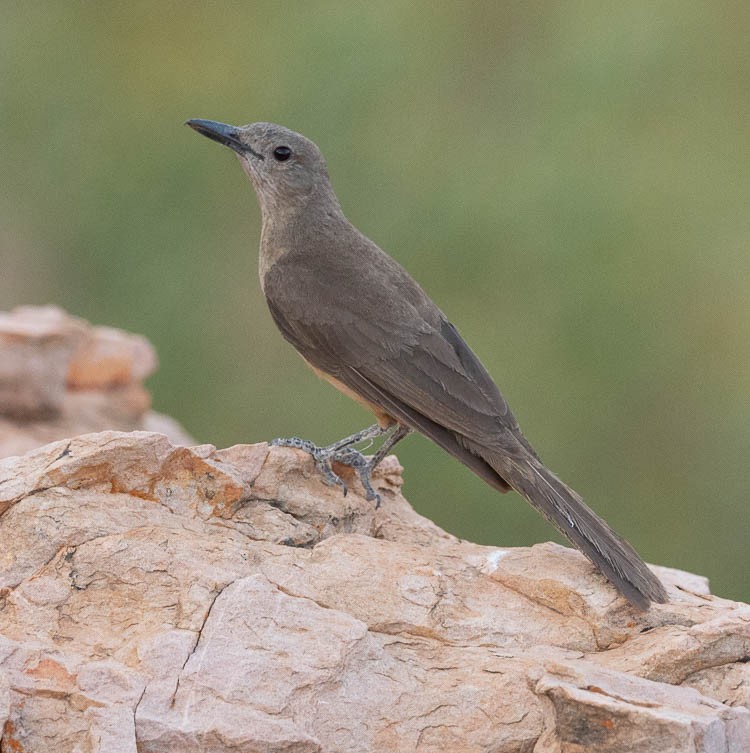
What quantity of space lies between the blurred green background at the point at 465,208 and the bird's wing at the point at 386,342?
12.7 feet

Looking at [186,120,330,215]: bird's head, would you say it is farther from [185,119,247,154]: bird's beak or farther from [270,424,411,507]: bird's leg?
[270,424,411,507]: bird's leg

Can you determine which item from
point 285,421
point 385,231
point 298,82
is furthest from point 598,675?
point 298,82

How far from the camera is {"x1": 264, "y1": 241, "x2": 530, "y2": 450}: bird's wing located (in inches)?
215

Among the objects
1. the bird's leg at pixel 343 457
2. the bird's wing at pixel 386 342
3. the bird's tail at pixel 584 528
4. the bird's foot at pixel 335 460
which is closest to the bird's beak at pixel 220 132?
the bird's wing at pixel 386 342

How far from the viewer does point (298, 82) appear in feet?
40.2

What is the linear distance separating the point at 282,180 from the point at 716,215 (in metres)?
5.94

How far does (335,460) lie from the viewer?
5387 millimetres

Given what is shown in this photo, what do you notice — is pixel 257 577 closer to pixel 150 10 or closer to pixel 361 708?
pixel 361 708

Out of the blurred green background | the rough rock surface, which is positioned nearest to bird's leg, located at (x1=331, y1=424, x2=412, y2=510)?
the rough rock surface

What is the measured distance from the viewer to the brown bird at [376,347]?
5105 millimetres

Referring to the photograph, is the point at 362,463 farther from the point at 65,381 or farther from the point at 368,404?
the point at 65,381

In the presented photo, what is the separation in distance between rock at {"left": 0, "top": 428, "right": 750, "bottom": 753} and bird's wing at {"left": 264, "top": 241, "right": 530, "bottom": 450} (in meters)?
0.64

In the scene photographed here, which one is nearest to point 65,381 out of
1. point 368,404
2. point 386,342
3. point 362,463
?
point 368,404

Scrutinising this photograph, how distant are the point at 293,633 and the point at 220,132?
3.25 metres
